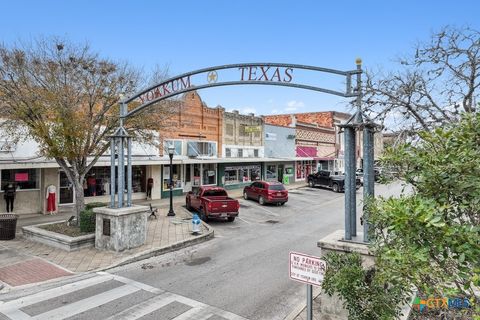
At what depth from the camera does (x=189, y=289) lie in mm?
8531

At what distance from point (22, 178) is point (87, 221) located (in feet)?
25.1

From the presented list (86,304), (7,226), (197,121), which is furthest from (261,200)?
(86,304)

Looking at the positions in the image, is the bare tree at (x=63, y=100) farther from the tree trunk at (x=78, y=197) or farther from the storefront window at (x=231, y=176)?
the storefront window at (x=231, y=176)

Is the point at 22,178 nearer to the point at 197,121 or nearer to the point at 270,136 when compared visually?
the point at 197,121

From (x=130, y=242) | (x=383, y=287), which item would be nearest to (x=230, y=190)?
(x=130, y=242)

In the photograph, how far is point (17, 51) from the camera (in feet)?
41.4

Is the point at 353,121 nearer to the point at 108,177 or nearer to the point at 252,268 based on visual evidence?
the point at 252,268

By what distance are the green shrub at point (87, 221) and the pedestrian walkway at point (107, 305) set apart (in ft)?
14.3

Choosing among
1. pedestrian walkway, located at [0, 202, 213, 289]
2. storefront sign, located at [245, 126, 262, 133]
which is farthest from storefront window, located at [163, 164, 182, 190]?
pedestrian walkway, located at [0, 202, 213, 289]

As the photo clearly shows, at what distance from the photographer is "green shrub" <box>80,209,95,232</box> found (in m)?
12.8

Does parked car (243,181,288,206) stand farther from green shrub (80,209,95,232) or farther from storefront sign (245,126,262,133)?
green shrub (80,209,95,232)

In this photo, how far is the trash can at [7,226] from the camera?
13.1m

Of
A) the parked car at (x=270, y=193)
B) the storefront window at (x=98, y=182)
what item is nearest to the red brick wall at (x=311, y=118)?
the parked car at (x=270, y=193)

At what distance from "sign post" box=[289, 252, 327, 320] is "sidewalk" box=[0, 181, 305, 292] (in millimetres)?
6985
